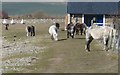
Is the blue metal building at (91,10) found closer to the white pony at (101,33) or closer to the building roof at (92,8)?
the building roof at (92,8)

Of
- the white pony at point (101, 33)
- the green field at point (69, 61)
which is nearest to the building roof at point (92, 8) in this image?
the green field at point (69, 61)

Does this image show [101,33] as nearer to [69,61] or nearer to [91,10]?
[69,61]

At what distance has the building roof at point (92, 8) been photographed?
4594 cm

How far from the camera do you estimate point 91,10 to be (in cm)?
4666

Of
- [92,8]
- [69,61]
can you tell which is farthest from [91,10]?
[69,61]

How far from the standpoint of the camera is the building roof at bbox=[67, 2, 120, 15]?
4594 cm

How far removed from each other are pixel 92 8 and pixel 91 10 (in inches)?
13.2

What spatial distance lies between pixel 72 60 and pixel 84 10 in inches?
1072

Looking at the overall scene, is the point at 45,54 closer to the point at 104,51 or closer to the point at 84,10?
the point at 104,51

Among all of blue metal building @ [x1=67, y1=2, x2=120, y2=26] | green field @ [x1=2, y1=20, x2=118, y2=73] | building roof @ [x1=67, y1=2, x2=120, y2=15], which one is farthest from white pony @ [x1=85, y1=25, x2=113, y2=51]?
building roof @ [x1=67, y1=2, x2=120, y2=15]

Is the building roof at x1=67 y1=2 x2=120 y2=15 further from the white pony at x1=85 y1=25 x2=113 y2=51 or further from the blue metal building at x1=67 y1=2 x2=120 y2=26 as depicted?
the white pony at x1=85 y1=25 x2=113 y2=51

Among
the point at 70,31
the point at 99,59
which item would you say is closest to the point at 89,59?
the point at 99,59

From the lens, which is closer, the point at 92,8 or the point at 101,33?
the point at 101,33

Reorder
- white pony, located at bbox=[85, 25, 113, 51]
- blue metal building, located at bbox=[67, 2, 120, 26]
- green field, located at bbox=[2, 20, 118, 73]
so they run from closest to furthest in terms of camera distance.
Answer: green field, located at bbox=[2, 20, 118, 73]
white pony, located at bbox=[85, 25, 113, 51]
blue metal building, located at bbox=[67, 2, 120, 26]
